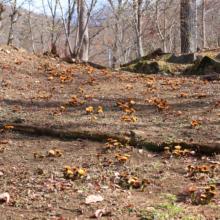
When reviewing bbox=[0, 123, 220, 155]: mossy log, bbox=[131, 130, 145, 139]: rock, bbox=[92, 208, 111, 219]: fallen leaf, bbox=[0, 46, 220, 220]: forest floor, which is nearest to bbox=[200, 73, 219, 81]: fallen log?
bbox=[0, 46, 220, 220]: forest floor

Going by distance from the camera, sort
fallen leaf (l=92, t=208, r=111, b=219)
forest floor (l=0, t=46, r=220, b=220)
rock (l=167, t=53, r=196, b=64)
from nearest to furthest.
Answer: fallen leaf (l=92, t=208, r=111, b=219) → forest floor (l=0, t=46, r=220, b=220) → rock (l=167, t=53, r=196, b=64)

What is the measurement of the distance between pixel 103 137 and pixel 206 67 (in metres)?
7.75

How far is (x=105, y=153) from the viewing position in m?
4.59

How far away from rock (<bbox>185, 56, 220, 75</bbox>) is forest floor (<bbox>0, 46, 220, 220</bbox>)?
1.64 m

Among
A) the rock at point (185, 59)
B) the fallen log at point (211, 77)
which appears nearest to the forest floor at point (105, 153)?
the fallen log at point (211, 77)

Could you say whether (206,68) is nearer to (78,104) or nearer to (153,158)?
(78,104)

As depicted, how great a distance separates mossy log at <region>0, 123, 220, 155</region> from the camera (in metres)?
4.38

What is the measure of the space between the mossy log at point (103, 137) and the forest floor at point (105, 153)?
0.04 meters

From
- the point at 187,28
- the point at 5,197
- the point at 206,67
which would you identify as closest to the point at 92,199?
the point at 5,197

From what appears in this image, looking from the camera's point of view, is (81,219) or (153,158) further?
(153,158)

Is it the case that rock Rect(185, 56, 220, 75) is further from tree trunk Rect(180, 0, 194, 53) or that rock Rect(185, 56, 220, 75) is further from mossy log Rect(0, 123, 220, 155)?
mossy log Rect(0, 123, 220, 155)

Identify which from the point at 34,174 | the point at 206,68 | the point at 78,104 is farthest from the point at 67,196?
the point at 206,68

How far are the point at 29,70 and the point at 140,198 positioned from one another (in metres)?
8.61

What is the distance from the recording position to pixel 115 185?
341 centimetres
